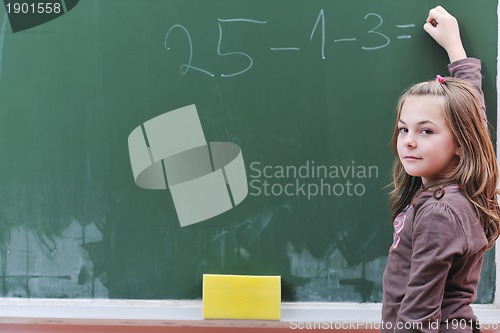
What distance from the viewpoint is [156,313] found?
6.93ft

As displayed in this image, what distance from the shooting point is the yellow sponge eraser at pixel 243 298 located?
207 cm

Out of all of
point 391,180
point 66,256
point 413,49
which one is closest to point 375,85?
point 413,49

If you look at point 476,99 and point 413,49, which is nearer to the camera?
point 476,99

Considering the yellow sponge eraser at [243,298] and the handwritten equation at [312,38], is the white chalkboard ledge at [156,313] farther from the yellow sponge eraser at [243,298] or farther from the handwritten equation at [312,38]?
the handwritten equation at [312,38]

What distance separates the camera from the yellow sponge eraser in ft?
6.81

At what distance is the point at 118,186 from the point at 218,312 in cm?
55

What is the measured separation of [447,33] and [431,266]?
35.4 inches

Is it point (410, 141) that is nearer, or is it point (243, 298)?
point (410, 141)

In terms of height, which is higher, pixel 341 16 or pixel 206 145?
pixel 341 16

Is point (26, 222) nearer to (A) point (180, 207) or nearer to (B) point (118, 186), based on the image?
(B) point (118, 186)

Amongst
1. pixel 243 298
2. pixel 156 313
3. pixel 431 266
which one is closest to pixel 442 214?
pixel 431 266

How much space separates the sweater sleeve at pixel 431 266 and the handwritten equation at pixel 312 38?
2.55 feet

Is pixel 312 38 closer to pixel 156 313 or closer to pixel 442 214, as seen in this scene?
pixel 442 214

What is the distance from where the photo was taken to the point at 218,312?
2.08 metres
